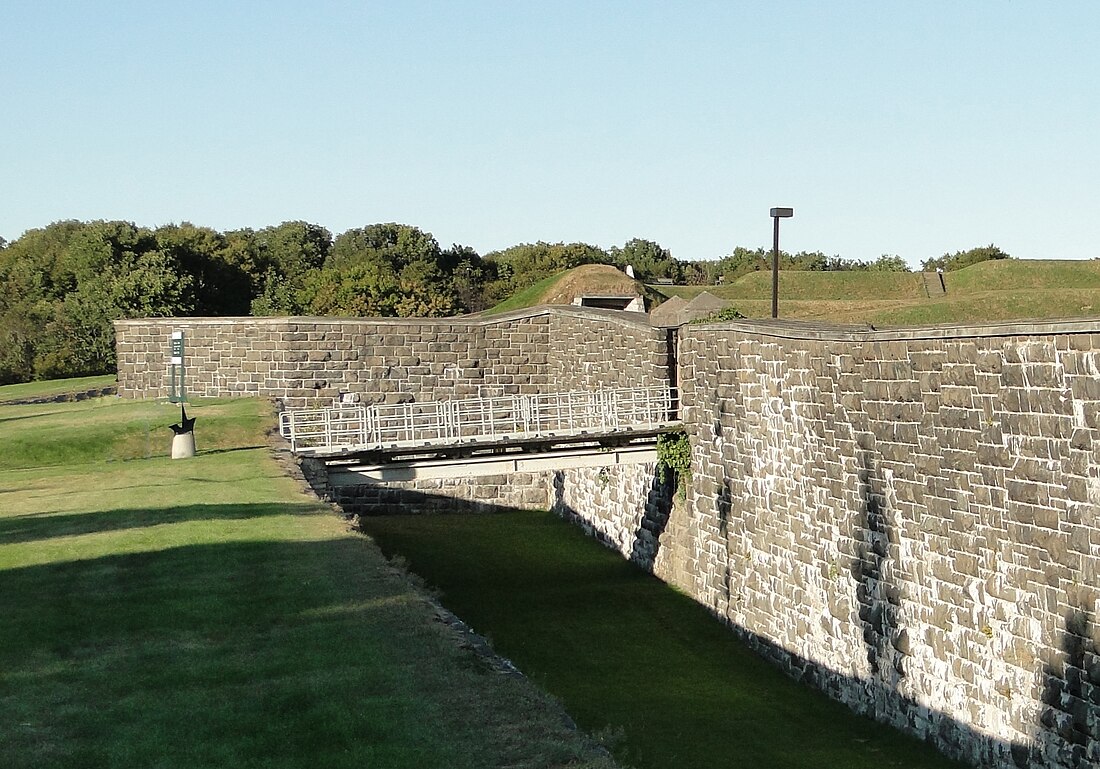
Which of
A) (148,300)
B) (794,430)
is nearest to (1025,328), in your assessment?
(794,430)

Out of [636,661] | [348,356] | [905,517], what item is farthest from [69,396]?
[905,517]

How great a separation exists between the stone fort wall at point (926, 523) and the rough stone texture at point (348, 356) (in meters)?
14.1

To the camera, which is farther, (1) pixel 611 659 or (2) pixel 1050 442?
(1) pixel 611 659

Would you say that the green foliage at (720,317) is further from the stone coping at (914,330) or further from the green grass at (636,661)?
the green grass at (636,661)

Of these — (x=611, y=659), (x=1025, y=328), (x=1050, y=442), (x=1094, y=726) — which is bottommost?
(x=611, y=659)

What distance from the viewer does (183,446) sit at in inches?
978

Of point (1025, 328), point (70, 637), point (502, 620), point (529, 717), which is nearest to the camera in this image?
point (529, 717)

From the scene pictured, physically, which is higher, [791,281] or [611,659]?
[791,281]

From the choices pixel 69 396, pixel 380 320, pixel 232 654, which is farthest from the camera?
pixel 69 396

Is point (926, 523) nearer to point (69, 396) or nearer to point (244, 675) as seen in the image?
point (244, 675)

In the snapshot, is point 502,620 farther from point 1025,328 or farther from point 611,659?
point 1025,328

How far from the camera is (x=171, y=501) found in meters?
18.5

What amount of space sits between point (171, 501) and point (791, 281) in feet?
126

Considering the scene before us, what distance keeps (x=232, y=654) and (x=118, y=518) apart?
738 centimetres
